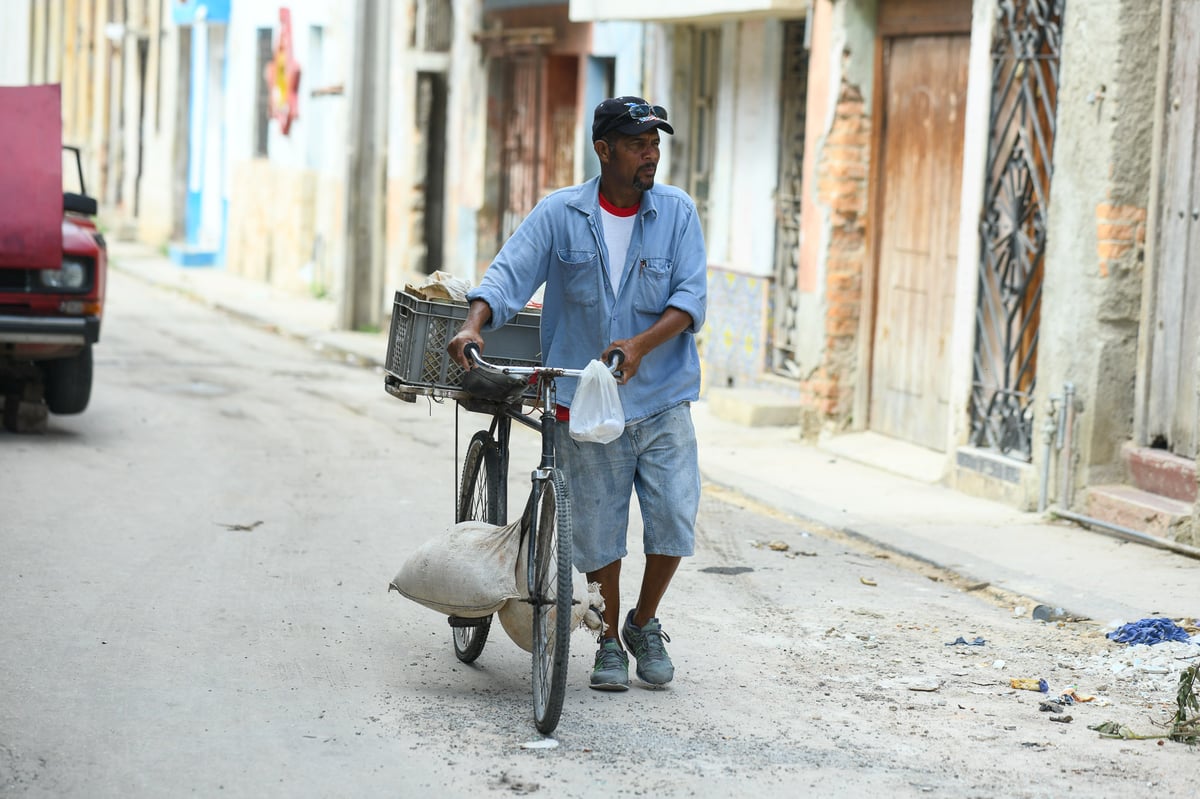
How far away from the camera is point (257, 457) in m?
11.4

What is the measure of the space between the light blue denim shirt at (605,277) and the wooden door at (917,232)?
5.99 meters

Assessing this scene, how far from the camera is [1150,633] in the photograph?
7.20 m

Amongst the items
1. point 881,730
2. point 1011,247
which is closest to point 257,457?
point 1011,247

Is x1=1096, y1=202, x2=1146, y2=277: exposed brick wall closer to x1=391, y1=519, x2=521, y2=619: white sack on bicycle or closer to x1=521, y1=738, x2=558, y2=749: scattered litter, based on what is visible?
x1=391, y1=519, x2=521, y2=619: white sack on bicycle

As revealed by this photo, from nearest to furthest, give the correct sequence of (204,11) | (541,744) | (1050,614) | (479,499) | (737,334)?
(541,744) < (479,499) < (1050,614) < (737,334) < (204,11)

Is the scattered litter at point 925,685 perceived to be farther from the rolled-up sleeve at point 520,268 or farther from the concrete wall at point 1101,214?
the concrete wall at point 1101,214

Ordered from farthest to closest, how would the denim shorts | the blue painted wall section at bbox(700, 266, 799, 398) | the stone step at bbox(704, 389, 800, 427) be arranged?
the blue painted wall section at bbox(700, 266, 799, 398)
the stone step at bbox(704, 389, 800, 427)
the denim shorts

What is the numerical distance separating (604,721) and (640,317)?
1316 millimetres

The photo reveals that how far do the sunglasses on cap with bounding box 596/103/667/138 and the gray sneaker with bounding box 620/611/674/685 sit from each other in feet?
5.52

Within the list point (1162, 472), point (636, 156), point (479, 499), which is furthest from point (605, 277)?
point (1162, 472)

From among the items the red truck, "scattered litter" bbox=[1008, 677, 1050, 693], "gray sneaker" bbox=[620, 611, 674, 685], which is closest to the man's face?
"gray sneaker" bbox=[620, 611, 674, 685]

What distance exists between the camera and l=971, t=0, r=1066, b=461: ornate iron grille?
1040cm

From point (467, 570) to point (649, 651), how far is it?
29.3 inches

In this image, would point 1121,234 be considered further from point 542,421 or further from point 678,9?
point 678,9
